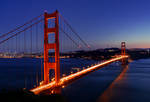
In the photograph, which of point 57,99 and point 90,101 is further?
point 90,101

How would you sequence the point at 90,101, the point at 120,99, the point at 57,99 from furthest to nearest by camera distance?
1. the point at 120,99
2. the point at 90,101
3. the point at 57,99

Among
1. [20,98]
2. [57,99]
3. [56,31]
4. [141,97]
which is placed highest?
[56,31]

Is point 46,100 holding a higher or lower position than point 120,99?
higher

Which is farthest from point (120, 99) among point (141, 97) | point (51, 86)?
point (51, 86)

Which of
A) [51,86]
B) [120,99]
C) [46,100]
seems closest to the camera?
[46,100]

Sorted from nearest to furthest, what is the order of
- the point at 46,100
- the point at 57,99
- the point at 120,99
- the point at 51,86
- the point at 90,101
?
1. the point at 46,100
2. the point at 57,99
3. the point at 51,86
4. the point at 90,101
5. the point at 120,99

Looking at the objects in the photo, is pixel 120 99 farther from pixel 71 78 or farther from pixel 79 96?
pixel 71 78

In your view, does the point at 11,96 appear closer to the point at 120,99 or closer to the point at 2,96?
the point at 2,96

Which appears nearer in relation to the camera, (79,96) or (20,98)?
(20,98)

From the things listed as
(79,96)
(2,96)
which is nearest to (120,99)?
(79,96)
